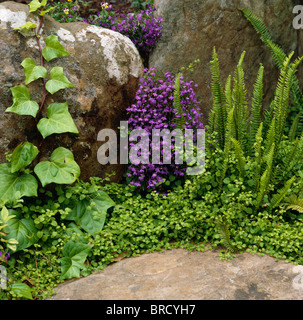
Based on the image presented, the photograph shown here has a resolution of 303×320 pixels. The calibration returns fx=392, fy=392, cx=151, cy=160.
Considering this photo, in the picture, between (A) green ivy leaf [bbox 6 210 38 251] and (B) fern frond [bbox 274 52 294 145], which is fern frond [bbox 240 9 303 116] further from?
(A) green ivy leaf [bbox 6 210 38 251]

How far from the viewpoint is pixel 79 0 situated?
5430mm

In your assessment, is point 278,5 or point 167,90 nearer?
point 167,90

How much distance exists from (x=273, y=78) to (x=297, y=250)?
2.95 metres

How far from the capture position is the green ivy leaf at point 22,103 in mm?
3428

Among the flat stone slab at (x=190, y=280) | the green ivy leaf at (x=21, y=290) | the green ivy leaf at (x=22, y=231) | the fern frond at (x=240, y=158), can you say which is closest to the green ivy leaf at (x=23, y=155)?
the green ivy leaf at (x=22, y=231)

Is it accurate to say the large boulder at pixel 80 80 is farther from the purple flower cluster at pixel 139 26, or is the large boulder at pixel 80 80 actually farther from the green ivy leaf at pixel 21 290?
the green ivy leaf at pixel 21 290

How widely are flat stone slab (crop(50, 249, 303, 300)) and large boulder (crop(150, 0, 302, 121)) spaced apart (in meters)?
2.29

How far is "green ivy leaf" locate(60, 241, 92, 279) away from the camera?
125 inches

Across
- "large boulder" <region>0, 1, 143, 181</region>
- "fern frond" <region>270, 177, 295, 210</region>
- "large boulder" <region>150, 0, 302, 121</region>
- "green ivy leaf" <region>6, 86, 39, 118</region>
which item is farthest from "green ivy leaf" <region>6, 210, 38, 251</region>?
"large boulder" <region>150, 0, 302, 121</region>
